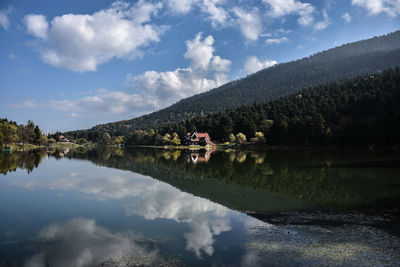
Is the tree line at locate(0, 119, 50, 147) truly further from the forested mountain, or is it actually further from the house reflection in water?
the forested mountain

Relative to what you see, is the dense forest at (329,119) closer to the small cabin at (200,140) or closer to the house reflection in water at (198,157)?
the small cabin at (200,140)

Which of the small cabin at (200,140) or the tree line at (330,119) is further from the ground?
the tree line at (330,119)

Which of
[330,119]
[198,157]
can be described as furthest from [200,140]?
[198,157]

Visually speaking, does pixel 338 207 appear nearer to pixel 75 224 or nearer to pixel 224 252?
pixel 224 252

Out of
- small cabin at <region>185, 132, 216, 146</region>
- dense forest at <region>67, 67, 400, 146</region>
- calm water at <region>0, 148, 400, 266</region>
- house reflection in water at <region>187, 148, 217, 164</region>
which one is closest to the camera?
calm water at <region>0, 148, 400, 266</region>

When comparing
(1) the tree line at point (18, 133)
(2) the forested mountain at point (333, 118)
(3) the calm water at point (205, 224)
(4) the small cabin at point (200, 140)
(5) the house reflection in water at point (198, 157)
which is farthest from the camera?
(4) the small cabin at point (200, 140)

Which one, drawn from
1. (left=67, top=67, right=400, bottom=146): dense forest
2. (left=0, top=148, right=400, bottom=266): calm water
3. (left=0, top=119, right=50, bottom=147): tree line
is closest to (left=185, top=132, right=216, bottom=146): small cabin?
(left=67, top=67, right=400, bottom=146): dense forest

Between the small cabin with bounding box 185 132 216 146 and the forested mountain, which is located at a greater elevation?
the forested mountain

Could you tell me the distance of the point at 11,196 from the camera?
23.2 m

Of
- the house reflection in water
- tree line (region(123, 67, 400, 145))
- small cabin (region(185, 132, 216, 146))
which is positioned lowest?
the house reflection in water

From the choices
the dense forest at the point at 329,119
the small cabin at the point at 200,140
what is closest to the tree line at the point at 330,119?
the dense forest at the point at 329,119

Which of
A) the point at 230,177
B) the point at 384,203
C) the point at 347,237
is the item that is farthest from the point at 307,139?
the point at 347,237

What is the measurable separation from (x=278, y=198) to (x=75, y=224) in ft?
46.6

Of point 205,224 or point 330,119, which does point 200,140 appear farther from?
point 205,224
